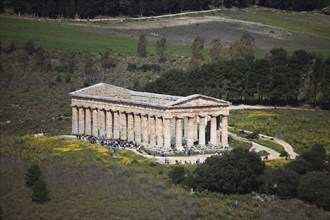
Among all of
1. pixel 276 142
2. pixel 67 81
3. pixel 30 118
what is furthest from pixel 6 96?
pixel 67 81

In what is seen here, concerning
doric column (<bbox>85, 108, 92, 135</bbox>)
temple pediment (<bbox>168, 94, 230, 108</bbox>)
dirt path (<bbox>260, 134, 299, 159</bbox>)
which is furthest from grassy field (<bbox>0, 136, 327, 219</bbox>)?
dirt path (<bbox>260, 134, 299, 159</bbox>)

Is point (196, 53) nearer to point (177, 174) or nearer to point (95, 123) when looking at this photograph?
point (95, 123)

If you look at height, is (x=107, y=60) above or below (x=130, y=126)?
above

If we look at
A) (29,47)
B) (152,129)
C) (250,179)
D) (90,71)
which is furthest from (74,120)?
(90,71)

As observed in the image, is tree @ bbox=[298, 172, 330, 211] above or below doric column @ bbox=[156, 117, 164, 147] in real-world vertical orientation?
below

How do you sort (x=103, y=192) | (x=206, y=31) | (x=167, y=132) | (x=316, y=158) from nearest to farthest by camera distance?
(x=103, y=192), (x=316, y=158), (x=167, y=132), (x=206, y=31)

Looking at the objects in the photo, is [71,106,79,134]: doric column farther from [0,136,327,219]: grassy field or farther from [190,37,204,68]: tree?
[190,37,204,68]: tree
